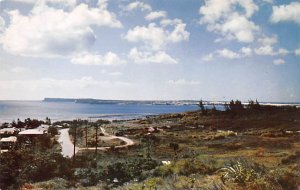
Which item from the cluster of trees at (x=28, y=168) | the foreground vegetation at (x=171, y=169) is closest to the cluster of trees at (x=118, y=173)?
the foreground vegetation at (x=171, y=169)

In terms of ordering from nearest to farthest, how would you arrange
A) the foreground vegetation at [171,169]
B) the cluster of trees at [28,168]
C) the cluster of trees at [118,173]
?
1. the foreground vegetation at [171,169]
2. the cluster of trees at [28,168]
3. the cluster of trees at [118,173]

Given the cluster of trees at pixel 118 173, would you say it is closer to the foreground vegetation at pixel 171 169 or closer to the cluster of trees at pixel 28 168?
the foreground vegetation at pixel 171 169

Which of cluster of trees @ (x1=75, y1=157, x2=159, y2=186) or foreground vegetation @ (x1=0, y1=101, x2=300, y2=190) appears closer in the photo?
foreground vegetation @ (x1=0, y1=101, x2=300, y2=190)

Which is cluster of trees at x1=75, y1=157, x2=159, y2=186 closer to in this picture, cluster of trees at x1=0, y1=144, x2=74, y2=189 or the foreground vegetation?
the foreground vegetation

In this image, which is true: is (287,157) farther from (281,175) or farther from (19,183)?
(19,183)

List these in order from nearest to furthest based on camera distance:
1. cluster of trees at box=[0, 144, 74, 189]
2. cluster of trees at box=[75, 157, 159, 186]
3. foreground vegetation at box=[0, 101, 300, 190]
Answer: foreground vegetation at box=[0, 101, 300, 190]
cluster of trees at box=[0, 144, 74, 189]
cluster of trees at box=[75, 157, 159, 186]

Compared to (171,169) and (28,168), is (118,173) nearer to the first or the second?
(171,169)

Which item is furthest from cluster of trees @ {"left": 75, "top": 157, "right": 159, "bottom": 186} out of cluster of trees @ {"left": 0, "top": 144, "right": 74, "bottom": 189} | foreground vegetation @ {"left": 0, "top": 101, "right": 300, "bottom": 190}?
cluster of trees @ {"left": 0, "top": 144, "right": 74, "bottom": 189}

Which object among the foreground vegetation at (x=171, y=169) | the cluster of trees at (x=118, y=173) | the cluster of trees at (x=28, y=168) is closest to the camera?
the foreground vegetation at (x=171, y=169)

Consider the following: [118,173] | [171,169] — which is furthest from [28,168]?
[171,169]

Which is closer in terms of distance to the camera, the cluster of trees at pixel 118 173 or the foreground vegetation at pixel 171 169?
the foreground vegetation at pixel 171 169

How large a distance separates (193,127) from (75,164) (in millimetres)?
33418

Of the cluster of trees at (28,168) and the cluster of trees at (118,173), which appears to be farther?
the cluster of trees at (118,173)

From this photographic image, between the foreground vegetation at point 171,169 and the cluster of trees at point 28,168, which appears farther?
the cluster of trees at point 28,168
